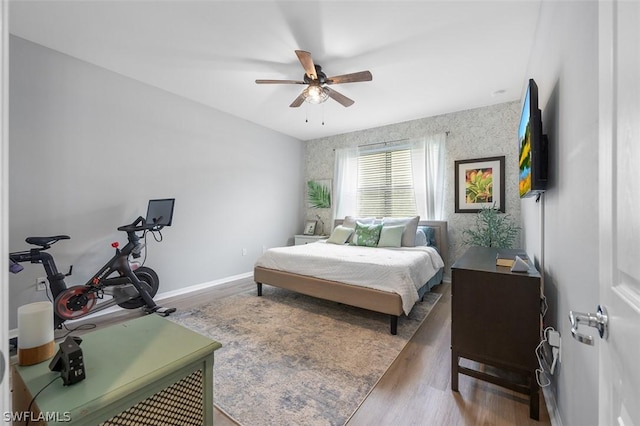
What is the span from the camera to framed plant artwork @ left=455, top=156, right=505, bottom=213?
3744 millimetres

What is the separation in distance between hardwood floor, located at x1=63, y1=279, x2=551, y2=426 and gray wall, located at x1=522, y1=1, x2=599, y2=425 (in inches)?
10.5

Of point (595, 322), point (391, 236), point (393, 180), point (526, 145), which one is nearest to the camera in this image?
point (595, 322)

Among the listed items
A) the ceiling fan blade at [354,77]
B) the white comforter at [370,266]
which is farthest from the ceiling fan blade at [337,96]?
the white comforter at [370,266]

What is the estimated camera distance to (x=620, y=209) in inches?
21.1

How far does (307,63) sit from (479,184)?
10.2 ft

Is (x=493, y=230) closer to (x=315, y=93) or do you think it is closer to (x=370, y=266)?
(x=370, y=266)

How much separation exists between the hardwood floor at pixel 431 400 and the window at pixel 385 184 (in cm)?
281

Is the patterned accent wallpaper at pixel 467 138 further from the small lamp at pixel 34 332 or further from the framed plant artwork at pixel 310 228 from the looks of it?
the small lamp at pixel 34 332

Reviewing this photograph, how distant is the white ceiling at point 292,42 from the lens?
6.64ft

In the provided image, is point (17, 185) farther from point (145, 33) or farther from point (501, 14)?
point (501, 14)

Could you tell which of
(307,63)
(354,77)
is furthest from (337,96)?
(307,63)

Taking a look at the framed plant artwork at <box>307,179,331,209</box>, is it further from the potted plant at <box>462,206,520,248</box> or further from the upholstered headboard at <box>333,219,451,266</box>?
the potted plant at <box>462,206,520,248</box>

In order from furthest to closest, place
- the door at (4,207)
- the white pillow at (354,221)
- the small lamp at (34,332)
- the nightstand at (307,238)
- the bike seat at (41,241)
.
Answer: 1. the nightstand at (307,238)
2. the white pillow at (354,221)
3. the bike seat at (41,241)
4. the small lamp at (34,332)
5. the door at (4,207)

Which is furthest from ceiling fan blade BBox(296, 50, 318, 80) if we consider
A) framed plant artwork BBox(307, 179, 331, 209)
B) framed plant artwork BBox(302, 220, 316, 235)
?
framed plant artwork BBox(302, 220, 316, 235)
